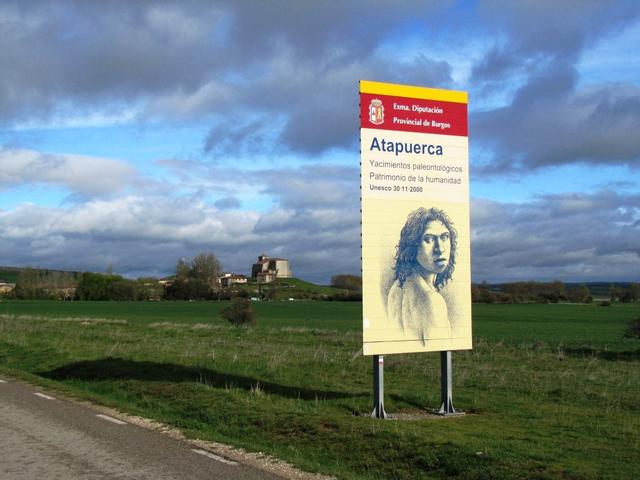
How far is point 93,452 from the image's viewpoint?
9.29 metres

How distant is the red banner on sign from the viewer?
12609 millimetres

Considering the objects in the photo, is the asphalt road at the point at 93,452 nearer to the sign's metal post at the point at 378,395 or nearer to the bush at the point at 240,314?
the sign's metal post at the point at 378,395

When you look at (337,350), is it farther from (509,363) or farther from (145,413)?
(145,413)

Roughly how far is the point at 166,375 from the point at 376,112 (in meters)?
8.17

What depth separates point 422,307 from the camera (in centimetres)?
1317

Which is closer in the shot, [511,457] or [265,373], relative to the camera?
[511,457]

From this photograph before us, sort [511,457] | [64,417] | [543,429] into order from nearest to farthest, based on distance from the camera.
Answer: [511,457] < [543,429] < [64,417]

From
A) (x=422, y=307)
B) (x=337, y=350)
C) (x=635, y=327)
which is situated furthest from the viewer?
(x=635, y=327)

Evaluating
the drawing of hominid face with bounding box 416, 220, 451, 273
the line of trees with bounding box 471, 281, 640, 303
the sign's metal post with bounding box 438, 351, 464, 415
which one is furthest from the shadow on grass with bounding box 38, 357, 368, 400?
the line of trees with bounding box 471, 281, 640, 303

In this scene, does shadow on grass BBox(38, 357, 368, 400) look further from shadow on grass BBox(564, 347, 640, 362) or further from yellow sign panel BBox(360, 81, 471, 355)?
shadow on grass BBox(564, 347, 640, 362)

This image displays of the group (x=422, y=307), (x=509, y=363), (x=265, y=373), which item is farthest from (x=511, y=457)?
(x=509, y=363)

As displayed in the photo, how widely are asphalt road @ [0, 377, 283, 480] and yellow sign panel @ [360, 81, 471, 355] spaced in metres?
4.04

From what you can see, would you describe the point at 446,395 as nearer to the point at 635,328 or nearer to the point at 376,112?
the point at 376,112

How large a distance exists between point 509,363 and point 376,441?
46.1ft
